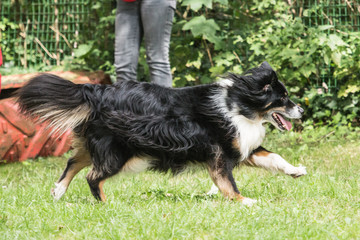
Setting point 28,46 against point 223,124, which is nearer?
point 223,124

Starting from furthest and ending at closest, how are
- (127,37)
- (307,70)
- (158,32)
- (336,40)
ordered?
(307,70), (336,40), (127,37), (158,32)

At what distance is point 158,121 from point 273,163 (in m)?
0.87

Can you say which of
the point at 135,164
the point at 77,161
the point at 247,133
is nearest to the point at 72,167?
the point at 77,161

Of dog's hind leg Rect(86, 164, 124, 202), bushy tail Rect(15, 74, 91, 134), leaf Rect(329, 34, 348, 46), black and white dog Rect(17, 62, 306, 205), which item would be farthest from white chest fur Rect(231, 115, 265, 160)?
leaf Rect(329, 34, 348, 46)

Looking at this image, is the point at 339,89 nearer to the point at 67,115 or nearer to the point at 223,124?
the point at 223,124

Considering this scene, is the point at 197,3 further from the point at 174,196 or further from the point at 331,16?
the point at 174,196

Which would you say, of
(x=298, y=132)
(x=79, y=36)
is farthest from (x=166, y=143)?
(x=79, y=36)

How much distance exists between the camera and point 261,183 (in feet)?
14.2

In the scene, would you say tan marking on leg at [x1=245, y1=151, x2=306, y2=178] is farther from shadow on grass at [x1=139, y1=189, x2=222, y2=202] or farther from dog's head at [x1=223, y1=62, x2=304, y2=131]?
→ shadow on grass at [x1=139, y1=189, x2=222, y2=202]

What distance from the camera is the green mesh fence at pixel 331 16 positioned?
23.7ft

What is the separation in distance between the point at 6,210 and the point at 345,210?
210cm

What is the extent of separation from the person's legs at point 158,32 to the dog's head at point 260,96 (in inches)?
62.1

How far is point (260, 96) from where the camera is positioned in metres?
3.95

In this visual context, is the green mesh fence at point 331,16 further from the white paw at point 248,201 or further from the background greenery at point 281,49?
the white paw at point 248,201
